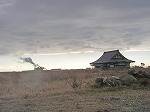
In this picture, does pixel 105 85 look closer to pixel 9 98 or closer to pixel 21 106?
pixel 9 98

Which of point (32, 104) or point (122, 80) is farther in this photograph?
point (122, 80)

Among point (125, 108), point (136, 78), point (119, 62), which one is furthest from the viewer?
point (119, 62)

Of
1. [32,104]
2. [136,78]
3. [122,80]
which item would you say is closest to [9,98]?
[32,104]

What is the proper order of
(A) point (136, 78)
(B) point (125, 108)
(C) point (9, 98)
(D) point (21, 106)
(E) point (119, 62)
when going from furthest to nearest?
1. (E) point (119, 62)
2. (A) point (136, 78)
3. (C) point (9, 98)
4. (D) point (21, 106)
5. (B) point (125, 108)

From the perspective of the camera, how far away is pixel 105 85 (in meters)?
21.4

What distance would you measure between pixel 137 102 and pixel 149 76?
374 inches

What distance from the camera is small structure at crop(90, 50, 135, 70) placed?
52.1 m

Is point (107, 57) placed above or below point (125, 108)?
above

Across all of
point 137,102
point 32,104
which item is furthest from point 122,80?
point 32,104

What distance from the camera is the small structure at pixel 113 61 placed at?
52094 mm

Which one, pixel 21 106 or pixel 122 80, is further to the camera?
pixel 122 80

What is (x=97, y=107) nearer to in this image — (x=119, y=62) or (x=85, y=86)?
(x=85, y=86)

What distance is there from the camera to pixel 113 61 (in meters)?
52.1

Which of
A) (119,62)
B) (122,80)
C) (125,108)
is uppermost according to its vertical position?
(119,62)
